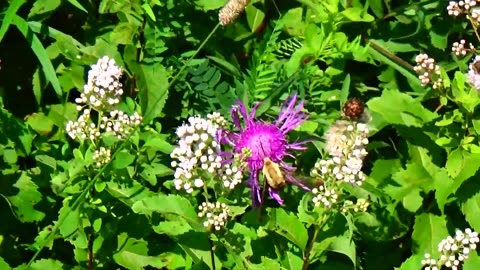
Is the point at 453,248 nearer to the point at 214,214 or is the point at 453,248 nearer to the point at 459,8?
the point at 214,214

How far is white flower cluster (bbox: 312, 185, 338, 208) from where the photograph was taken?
6.27 ft

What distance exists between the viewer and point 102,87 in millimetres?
2111

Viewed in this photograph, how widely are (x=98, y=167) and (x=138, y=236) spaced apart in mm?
253

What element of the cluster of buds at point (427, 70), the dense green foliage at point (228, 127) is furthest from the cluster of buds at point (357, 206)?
the cluster of buds at point (427, 70)

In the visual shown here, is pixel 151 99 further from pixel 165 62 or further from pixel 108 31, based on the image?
pixel 108 31

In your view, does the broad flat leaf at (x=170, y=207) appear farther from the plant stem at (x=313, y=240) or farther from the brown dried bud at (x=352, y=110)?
the brown dried bud at (x=352, y=110)

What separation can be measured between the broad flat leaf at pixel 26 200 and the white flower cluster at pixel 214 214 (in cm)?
51

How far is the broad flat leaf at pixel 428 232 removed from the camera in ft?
7.59

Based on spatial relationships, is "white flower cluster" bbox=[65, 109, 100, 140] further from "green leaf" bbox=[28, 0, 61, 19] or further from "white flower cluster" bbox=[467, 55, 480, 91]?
"white flower cluster" bbox=[467, 55, 480, 91]

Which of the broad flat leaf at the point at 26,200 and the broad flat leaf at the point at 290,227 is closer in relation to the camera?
the broad flat leaf at the point at 290,227

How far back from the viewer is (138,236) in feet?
7.42

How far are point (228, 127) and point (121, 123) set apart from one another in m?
0.26

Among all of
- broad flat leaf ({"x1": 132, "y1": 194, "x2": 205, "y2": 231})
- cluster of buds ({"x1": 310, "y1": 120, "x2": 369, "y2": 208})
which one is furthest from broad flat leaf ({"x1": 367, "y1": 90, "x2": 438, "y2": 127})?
broad flat leaf ({"x1": 132, "y1": 194, "x2": 205, "y2": 231})

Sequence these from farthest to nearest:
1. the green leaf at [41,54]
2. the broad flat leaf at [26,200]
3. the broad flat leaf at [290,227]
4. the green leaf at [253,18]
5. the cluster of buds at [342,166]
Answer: the green leaf at [253,18]
the green leaf at [41,54]
the broad flat leaf at [26,200]
the broad flat leaf at [290,227]
the cluster of buds at [342,166]
